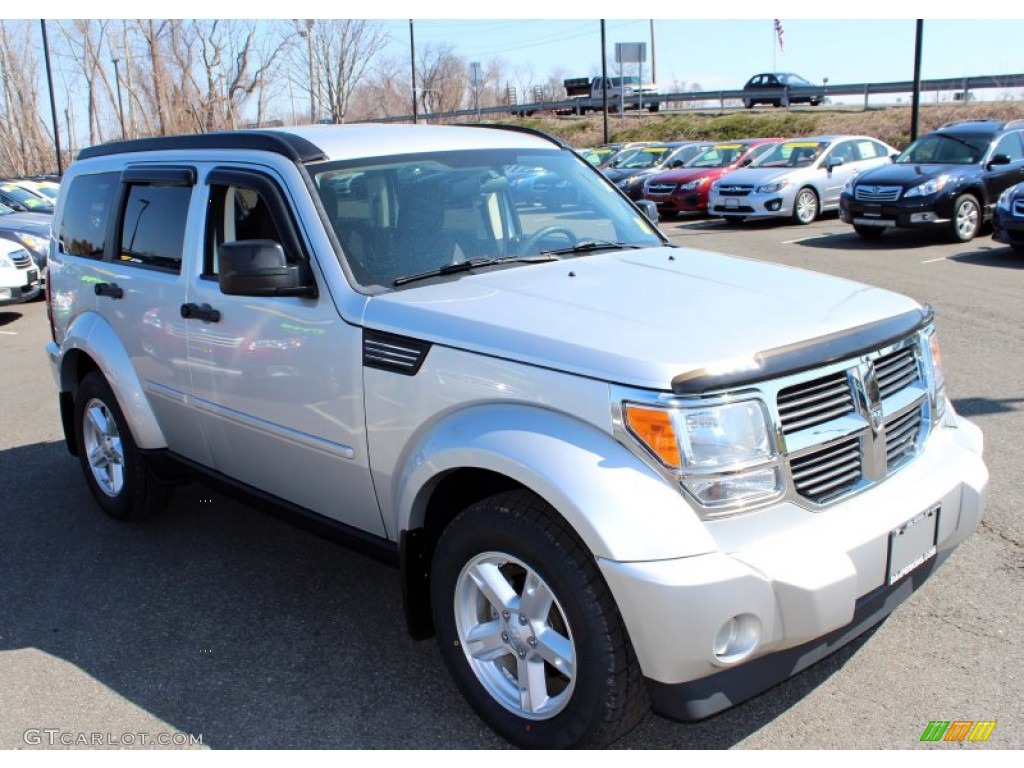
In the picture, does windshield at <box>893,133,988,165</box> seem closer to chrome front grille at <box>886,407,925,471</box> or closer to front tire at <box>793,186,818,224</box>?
front tire at <box>793,186,818,224</box>

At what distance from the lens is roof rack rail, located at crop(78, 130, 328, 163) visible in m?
3.91

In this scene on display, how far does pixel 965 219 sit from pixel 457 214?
13.3m

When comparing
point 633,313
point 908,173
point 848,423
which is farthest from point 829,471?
point 908,173

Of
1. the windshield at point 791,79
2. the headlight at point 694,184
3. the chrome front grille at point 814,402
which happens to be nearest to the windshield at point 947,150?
the headlight at point 694,184

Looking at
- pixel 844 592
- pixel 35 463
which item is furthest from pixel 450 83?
pixel 844 592

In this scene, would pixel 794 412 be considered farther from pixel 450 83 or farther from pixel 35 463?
pixel 450 83

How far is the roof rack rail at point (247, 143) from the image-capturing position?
3912 mm

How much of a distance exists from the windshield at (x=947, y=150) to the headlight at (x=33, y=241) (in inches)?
539

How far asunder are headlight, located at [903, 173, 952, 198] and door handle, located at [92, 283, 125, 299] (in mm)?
13050

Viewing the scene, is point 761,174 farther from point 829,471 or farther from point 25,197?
point 829,471

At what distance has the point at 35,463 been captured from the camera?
6488 mm

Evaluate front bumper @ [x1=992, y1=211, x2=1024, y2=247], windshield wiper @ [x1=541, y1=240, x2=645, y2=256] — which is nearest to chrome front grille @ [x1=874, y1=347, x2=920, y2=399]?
windshield wiper @ [x1=541, y1=240, x2=645, y2=256]

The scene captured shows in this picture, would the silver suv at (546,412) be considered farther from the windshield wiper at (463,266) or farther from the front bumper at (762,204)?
the front bumper at (762,204)

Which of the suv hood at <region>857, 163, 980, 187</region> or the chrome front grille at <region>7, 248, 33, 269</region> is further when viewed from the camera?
the suv hood at <region>857, 163, 980, 187</region>
